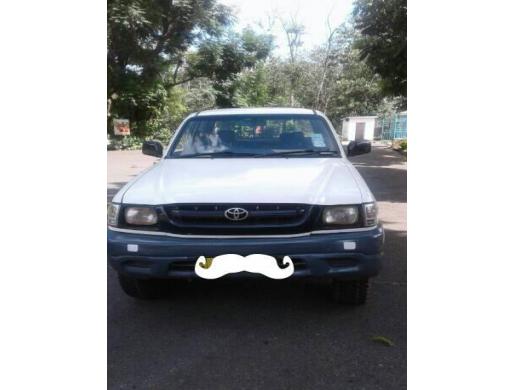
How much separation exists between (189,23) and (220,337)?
4.46 metres

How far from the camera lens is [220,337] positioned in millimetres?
2492

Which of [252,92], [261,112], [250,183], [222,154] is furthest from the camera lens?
[252,92]

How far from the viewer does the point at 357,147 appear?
3748 mm

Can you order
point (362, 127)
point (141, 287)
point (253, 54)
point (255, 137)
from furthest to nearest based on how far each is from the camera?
point (362, 127) → point (253, 54) → point (255, 137) → point (141, 287)

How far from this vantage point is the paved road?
2.10 meters

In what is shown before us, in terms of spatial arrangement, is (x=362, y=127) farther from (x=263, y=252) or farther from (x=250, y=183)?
(x=263, y=252)

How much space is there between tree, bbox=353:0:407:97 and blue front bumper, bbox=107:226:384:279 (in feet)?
4.21

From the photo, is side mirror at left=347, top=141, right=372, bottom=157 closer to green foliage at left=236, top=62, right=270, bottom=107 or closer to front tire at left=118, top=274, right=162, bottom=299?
front tire at left=118, top=274, right=162, bottom=299

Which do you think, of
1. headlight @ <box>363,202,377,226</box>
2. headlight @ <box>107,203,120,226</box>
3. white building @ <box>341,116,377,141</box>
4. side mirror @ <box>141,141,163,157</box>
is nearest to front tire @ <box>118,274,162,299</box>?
headlight @ <box>107,203,120,226</box>

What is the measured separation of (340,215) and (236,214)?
59 centimetres

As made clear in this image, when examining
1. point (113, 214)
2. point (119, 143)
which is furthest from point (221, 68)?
point (113, 214)

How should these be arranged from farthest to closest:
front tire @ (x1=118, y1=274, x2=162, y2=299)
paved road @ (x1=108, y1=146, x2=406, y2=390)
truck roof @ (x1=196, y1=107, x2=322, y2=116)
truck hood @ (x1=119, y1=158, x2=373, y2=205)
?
truck roof @ (x1=196, y1=107, x2=322, y2=116)
front tire @ (x1=118, y1=274, x2=162, y2=299)
truck hood @ (x1=119, y1=158, x2=373, y2=205)
paved road @ (x1=108, y1=146, x2=406, y2=390)

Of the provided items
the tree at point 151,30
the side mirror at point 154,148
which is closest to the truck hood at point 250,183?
the side mirror at point 154,148
